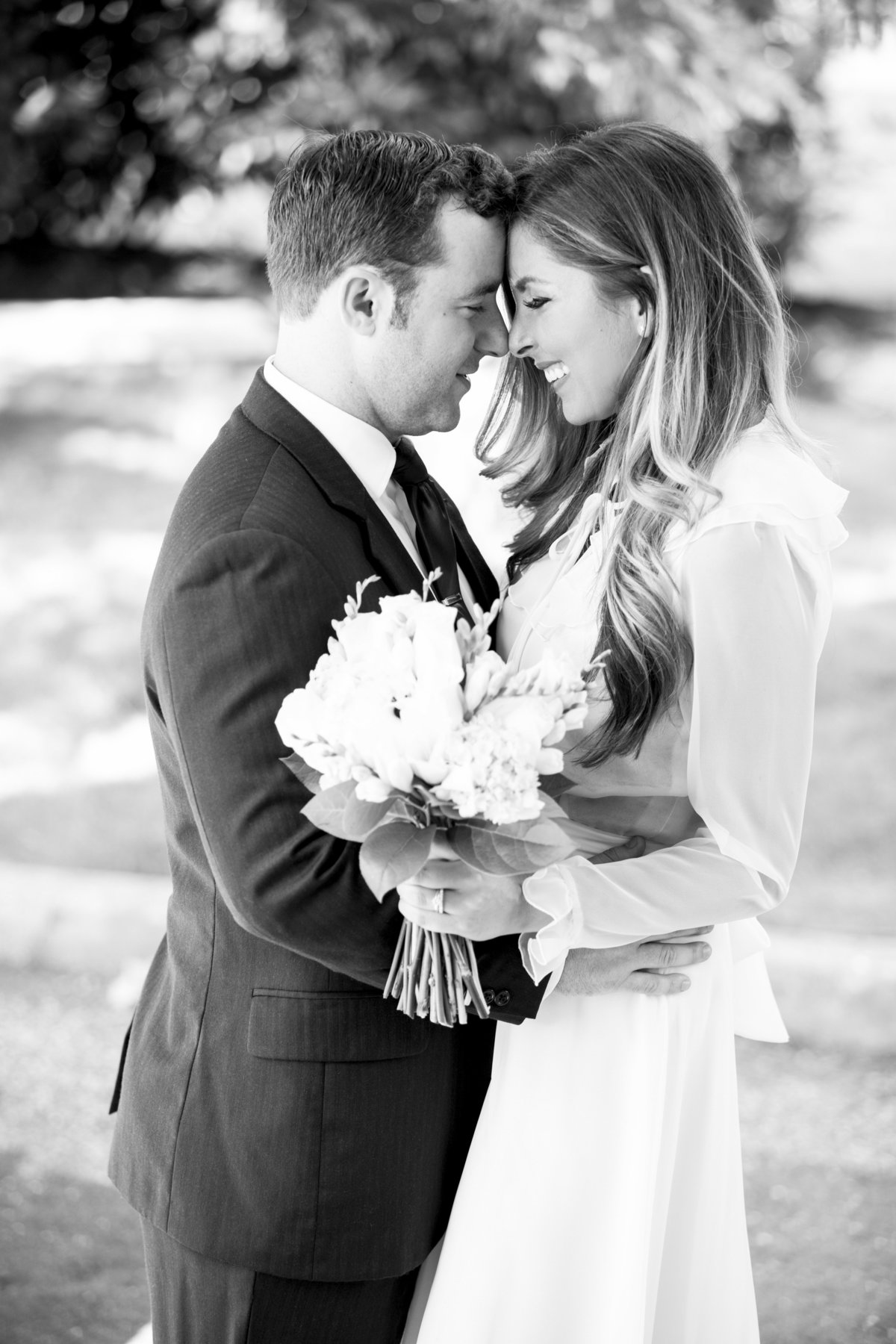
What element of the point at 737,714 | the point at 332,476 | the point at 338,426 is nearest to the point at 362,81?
the point at 338,426

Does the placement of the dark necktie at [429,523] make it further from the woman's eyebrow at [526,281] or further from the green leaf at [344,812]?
the green leaf at [344,812]

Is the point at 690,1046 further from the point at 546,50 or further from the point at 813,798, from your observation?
the point at 546,50

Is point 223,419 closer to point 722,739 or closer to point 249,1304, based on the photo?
point 722,739

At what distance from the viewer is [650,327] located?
2.41 meters

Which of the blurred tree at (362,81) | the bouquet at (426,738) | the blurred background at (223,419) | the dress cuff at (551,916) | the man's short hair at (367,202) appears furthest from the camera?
the blurred tree at (362,81)

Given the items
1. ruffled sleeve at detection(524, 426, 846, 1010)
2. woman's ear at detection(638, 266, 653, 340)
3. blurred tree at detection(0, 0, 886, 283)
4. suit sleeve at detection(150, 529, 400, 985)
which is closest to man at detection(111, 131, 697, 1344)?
suit sleeve at detection(150, 529, 400, 985)

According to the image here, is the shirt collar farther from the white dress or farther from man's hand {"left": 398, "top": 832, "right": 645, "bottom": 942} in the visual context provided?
man's hand {"left": 398, "top": 832, "right": 645, "bottom": 942}

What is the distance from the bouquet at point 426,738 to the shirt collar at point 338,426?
51 centimetres

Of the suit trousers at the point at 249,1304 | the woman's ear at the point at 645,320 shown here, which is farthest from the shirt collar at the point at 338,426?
the suit trousers at the point at 249,1304

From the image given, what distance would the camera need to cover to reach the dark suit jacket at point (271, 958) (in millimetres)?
1970

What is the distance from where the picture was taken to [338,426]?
2.28 m

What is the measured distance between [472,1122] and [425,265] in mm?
1433

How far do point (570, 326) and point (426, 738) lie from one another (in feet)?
3.27

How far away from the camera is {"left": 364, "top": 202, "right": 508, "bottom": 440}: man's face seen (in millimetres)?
2281
